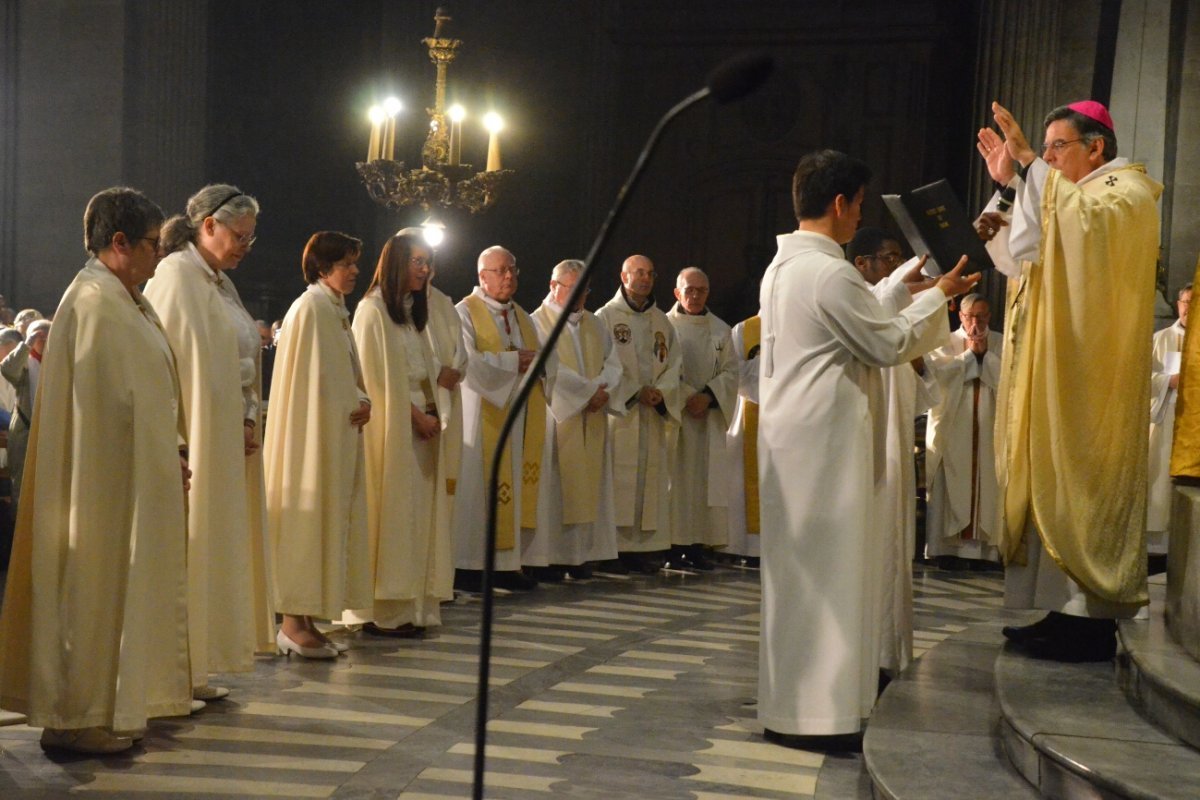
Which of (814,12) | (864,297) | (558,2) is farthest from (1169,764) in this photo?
(558,2)

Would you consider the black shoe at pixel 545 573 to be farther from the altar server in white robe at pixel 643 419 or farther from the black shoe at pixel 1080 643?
the black shoe at pixel 1080 643

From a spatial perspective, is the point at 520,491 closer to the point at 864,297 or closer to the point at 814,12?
the point at 864,297

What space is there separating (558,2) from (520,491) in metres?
8.17

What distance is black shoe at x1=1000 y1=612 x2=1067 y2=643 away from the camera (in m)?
4.96

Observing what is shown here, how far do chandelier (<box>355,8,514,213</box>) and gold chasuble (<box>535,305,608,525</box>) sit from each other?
174 cm

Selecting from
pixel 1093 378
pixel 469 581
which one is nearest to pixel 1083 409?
pixel 1093 378

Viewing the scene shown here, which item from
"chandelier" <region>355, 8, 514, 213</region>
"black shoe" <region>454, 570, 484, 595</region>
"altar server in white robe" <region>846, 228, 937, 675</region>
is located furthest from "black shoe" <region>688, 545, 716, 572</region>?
"altar server in white robe" <region>846, 228, 937, 675</region>

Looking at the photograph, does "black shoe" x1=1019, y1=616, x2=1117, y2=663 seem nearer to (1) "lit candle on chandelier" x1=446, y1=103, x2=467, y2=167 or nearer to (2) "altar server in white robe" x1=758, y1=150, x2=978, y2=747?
(2) "altar server in white robe" x1=758, y1=150, x2=978, y2=747

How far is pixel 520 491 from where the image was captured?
902 centimetres

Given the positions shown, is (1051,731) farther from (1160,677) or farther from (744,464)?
(744,464)

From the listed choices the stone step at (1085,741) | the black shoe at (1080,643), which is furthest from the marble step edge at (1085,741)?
the black shoe at (1080,643)

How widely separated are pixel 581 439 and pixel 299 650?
330cm

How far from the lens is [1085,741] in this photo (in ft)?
12.3

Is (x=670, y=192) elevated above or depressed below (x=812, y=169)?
above
